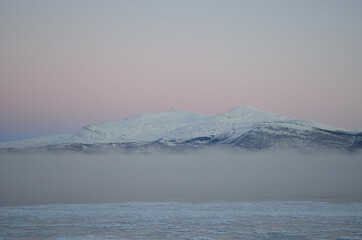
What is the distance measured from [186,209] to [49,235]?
12.1 meters

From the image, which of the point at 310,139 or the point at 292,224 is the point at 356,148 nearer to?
the point at 310,139

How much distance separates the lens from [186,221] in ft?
84.9

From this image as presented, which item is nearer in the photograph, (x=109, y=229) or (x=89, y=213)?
(x=109, y=229)

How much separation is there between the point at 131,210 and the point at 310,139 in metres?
172

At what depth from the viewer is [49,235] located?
2178 centimetres

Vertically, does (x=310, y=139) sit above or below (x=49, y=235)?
above

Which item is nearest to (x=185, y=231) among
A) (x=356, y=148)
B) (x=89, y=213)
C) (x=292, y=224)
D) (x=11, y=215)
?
(x=292, y=224)

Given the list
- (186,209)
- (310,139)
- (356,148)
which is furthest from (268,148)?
(186,209)

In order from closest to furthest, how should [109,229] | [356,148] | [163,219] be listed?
[109,229] → [163,219] → [356,148]

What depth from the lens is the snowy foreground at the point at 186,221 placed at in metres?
21.6

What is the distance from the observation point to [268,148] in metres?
195

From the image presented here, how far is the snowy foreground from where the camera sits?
2164 cm

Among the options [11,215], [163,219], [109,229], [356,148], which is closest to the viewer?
[109,229]

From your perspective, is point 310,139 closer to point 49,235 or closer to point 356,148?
point 356,148
